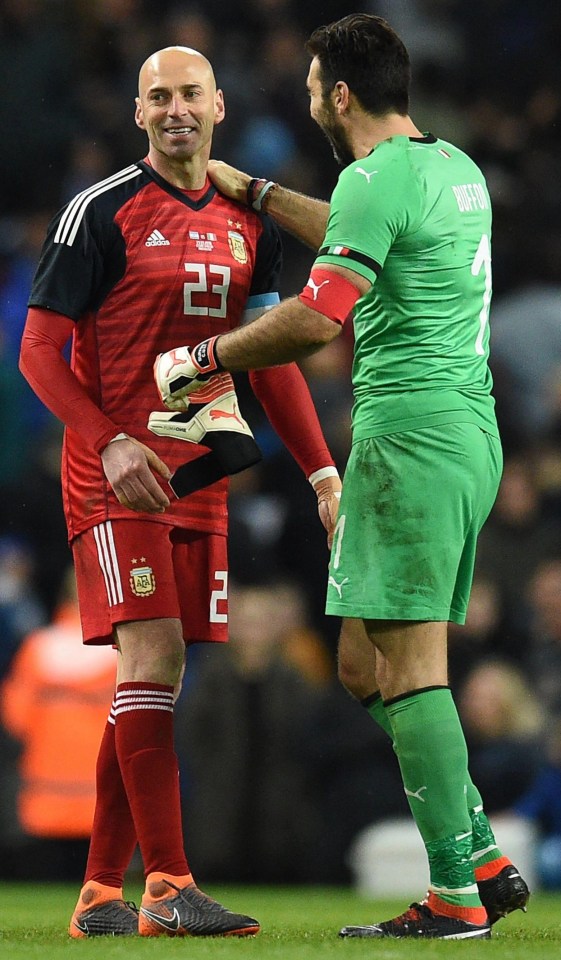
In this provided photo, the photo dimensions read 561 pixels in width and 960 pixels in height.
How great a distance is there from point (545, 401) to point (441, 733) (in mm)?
5091

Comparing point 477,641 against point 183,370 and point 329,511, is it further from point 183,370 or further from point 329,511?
point 183,370

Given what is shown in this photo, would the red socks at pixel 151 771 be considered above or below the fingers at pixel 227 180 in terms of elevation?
below

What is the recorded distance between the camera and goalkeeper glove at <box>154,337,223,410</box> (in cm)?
402

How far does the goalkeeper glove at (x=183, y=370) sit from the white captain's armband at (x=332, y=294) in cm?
30

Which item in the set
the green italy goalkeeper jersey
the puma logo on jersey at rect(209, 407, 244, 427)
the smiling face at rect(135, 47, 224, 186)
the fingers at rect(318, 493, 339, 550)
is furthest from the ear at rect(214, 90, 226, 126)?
the fingers at rect(318, 493, 339, 550)

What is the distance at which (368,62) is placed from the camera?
410 cm

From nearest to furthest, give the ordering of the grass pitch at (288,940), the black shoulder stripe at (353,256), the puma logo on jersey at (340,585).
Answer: the grass pitch at (288,940) → the black shoulder stripe at (353,256) → the puma logo on jersey at (340,585)

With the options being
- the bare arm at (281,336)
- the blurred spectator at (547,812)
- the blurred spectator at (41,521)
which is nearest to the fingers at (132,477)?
the bare arm at (281,336)

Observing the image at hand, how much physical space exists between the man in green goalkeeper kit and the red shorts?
40 centimetres

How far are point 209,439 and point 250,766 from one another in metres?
3.38

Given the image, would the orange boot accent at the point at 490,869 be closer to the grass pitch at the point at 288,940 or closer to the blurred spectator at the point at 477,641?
the grass pitch at the point at 288,940

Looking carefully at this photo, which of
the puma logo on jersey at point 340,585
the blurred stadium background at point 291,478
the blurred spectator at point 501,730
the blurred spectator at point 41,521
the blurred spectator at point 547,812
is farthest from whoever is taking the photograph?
the blurred spectator at point 41,521

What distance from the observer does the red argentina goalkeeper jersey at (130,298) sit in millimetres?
4309

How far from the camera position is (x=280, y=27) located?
1035 cm
